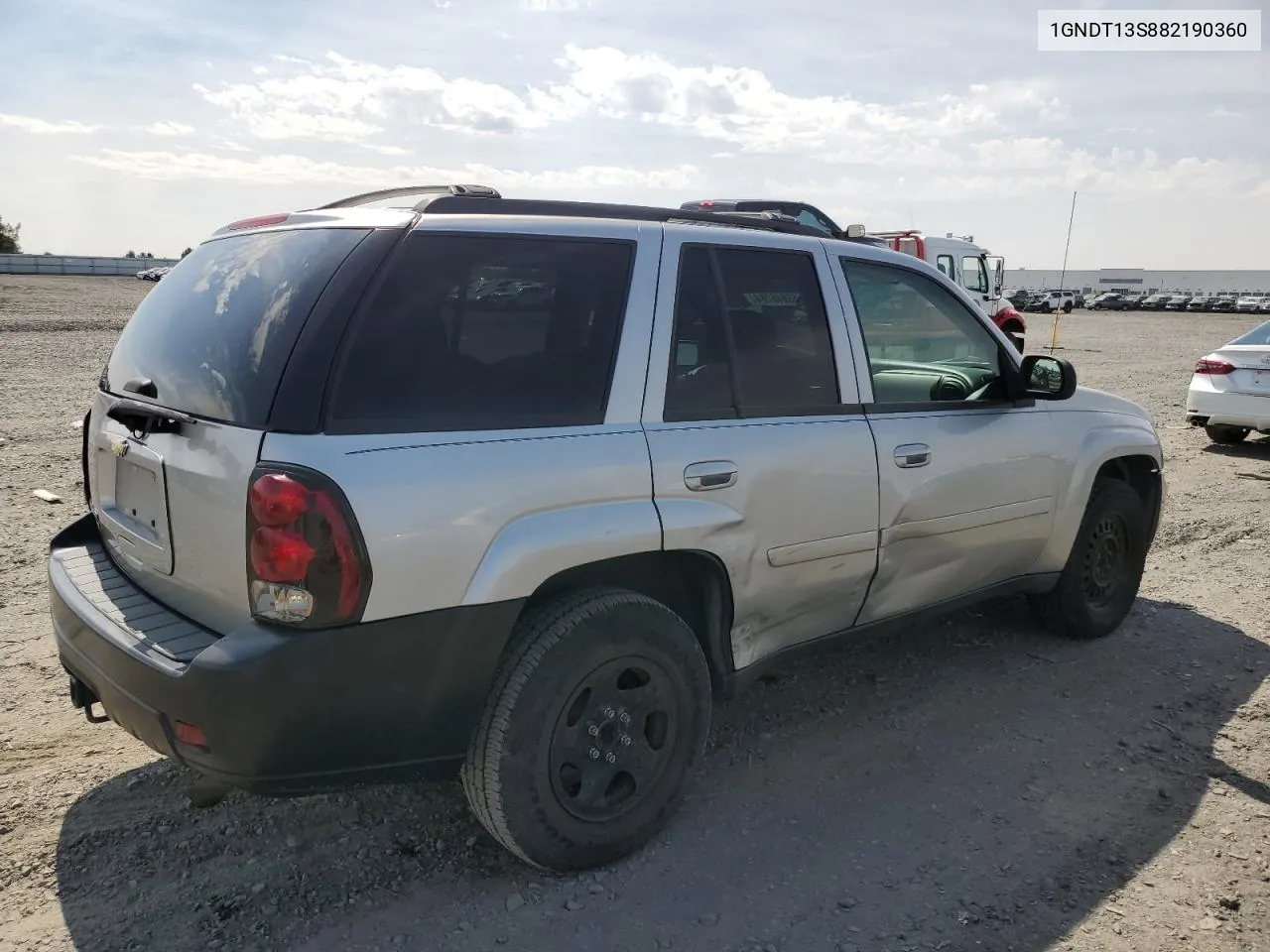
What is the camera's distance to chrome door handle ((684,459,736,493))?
303cm

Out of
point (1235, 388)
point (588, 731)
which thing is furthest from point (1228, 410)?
point (588, 731)

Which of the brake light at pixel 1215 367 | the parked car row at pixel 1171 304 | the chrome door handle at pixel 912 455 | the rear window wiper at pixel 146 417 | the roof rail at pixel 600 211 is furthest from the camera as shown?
the parked car row at pixel 1171 304

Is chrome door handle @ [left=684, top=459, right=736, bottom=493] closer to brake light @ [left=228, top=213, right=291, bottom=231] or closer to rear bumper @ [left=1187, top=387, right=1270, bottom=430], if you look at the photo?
brake light @ [left=228, top=213, right=291, bottom=231]

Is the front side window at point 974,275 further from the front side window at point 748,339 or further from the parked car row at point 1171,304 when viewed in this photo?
the parked car row at point 1171,304

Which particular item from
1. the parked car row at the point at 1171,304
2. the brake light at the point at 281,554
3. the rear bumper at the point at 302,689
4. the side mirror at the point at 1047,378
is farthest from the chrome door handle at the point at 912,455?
the parked car row at the point at 1171,304

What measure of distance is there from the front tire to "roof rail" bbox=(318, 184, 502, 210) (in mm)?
1315

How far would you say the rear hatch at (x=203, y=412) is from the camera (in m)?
2.50

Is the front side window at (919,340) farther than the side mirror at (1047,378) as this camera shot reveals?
No

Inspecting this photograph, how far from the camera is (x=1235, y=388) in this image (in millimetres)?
10094

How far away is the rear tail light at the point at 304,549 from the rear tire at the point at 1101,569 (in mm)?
3609

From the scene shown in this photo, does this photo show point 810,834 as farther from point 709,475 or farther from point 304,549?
point 304,549

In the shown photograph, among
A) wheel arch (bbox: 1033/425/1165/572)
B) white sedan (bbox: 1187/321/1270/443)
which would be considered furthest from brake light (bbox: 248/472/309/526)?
white sedan (bbox: 1187/321/1270/443)

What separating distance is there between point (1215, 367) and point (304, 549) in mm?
10630

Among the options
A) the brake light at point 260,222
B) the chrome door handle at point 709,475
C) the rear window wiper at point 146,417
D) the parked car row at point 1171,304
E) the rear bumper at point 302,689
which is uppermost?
the brake light at point 260,222
